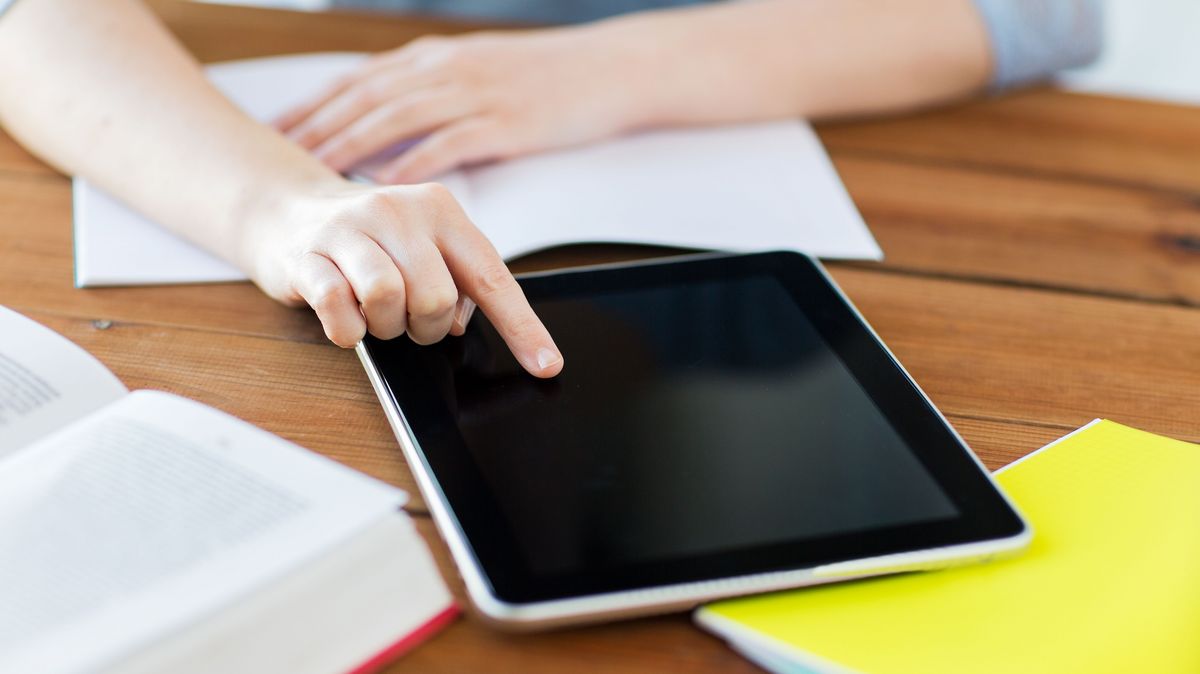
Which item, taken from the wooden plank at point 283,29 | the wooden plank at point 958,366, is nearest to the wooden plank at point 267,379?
the wooden plank at point 958,366

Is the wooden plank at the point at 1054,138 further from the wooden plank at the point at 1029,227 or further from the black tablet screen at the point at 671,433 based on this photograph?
Result: the black tablet screen at the point at 671,433

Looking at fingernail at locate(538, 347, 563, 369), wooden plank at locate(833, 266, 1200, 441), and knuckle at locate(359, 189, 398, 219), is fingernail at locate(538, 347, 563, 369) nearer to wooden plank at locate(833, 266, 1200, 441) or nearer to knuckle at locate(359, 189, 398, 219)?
knuckle at locate(359, 189, 398, 219)

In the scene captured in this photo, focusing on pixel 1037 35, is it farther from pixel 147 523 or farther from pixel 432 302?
pixel 147 523

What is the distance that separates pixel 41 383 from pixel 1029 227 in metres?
0.65

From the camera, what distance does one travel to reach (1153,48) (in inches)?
80.8

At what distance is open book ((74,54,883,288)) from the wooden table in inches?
0.7

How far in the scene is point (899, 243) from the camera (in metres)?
0.77

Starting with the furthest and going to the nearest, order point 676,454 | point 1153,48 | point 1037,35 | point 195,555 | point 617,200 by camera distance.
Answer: point 1153,48 < point 1037,35 < point 617,200 < point 676,454 < point 195,555

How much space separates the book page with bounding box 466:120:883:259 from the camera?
2.38 ft

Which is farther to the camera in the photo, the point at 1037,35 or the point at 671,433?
the point at 1037,35

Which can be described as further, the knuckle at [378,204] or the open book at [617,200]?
the open book at [617,200]

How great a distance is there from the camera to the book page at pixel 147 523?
1.21 feet

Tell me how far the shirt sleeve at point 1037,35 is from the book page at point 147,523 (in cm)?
77

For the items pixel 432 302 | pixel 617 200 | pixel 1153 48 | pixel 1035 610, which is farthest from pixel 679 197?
pixel 1153 48
